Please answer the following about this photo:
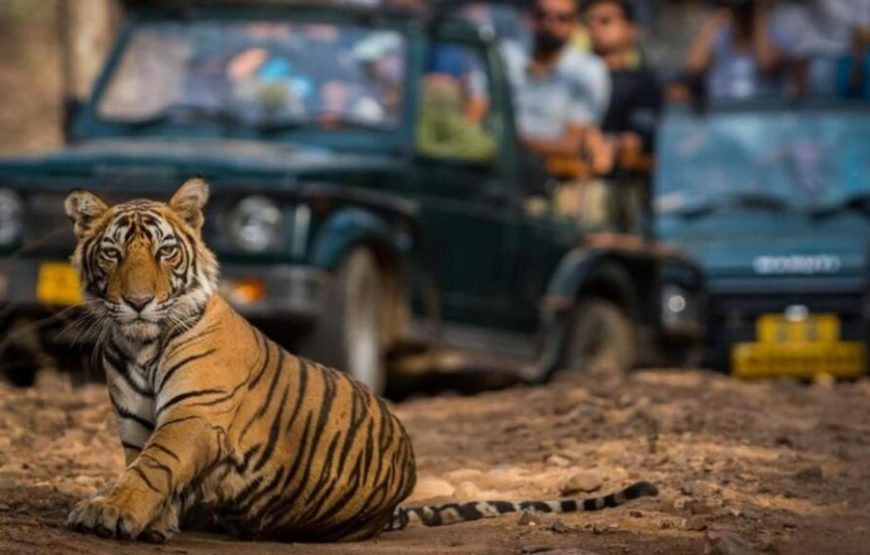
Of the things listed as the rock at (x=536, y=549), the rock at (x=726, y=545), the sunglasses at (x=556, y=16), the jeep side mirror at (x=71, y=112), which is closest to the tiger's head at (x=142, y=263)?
the rock at (x=536, y=549)

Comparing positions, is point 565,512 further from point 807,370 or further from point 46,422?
point 807,370

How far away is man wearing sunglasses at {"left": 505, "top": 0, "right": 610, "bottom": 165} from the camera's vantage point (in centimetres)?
1672

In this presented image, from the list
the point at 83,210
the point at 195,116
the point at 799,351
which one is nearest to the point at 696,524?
the point at 83,210

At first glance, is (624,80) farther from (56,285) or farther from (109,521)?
(109,521)

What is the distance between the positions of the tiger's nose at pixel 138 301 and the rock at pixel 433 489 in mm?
1904

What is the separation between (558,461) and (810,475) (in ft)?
3.26

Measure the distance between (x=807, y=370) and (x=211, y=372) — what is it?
944cm

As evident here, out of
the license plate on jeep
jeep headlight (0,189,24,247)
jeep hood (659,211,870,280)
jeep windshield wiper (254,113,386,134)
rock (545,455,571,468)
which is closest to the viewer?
rock (545,455,571,468)

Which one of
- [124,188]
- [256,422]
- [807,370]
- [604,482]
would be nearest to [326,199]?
[124,188]

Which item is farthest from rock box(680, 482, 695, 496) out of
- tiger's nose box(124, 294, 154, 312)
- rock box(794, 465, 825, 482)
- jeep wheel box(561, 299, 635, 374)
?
jeep wheel box(561, 299, 635, 374)

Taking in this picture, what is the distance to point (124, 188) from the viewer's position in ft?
34.8

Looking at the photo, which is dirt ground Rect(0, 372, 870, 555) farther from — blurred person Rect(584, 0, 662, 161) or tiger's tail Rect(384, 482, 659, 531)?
blurred person Rect(584, 0, 662, 161)

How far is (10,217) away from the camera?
35.9 feet

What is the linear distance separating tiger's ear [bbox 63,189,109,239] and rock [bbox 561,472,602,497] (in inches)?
79.2
